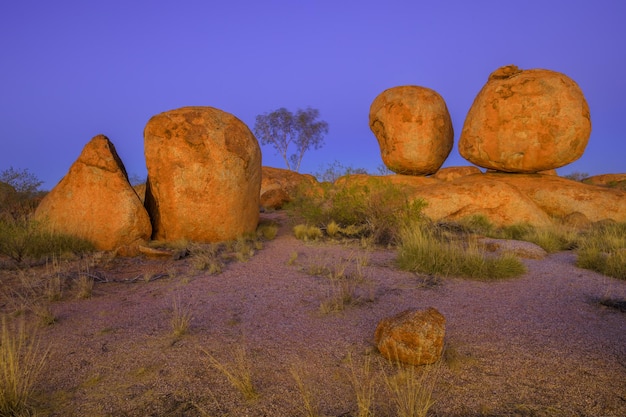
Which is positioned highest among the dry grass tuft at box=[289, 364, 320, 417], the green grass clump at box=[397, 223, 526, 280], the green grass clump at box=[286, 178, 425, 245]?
the green grass clump at box=[286, 178, 425, 245]

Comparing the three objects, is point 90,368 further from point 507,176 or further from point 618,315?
point 507,176

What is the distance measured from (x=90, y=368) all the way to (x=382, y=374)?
2.17m

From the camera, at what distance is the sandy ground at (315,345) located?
8.93ft

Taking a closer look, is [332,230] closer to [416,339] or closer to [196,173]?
[196,173]

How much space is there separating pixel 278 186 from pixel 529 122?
37.3ft

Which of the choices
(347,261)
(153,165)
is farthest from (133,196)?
(347,261)

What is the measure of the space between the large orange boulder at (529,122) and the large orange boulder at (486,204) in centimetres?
118

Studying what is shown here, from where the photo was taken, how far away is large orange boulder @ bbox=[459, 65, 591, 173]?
11602 mm

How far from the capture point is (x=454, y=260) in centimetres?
620

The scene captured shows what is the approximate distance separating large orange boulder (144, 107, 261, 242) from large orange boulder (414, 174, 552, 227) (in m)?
5.14

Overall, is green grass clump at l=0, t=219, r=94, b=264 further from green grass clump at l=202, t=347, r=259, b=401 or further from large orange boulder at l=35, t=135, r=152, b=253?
green grass clump at l=202, t=347, r=259, b=401

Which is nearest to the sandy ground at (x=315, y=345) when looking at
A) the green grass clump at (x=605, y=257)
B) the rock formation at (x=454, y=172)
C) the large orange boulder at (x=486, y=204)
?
the green grass clump at (x=605, y=257)

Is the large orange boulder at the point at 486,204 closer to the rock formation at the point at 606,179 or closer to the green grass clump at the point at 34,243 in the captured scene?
the green grass clump at the point at 34,243

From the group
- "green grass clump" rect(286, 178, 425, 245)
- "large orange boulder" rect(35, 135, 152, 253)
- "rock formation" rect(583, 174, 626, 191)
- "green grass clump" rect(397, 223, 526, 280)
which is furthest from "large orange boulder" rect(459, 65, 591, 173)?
"rock formation" rect(583, 174, 626, 191)
